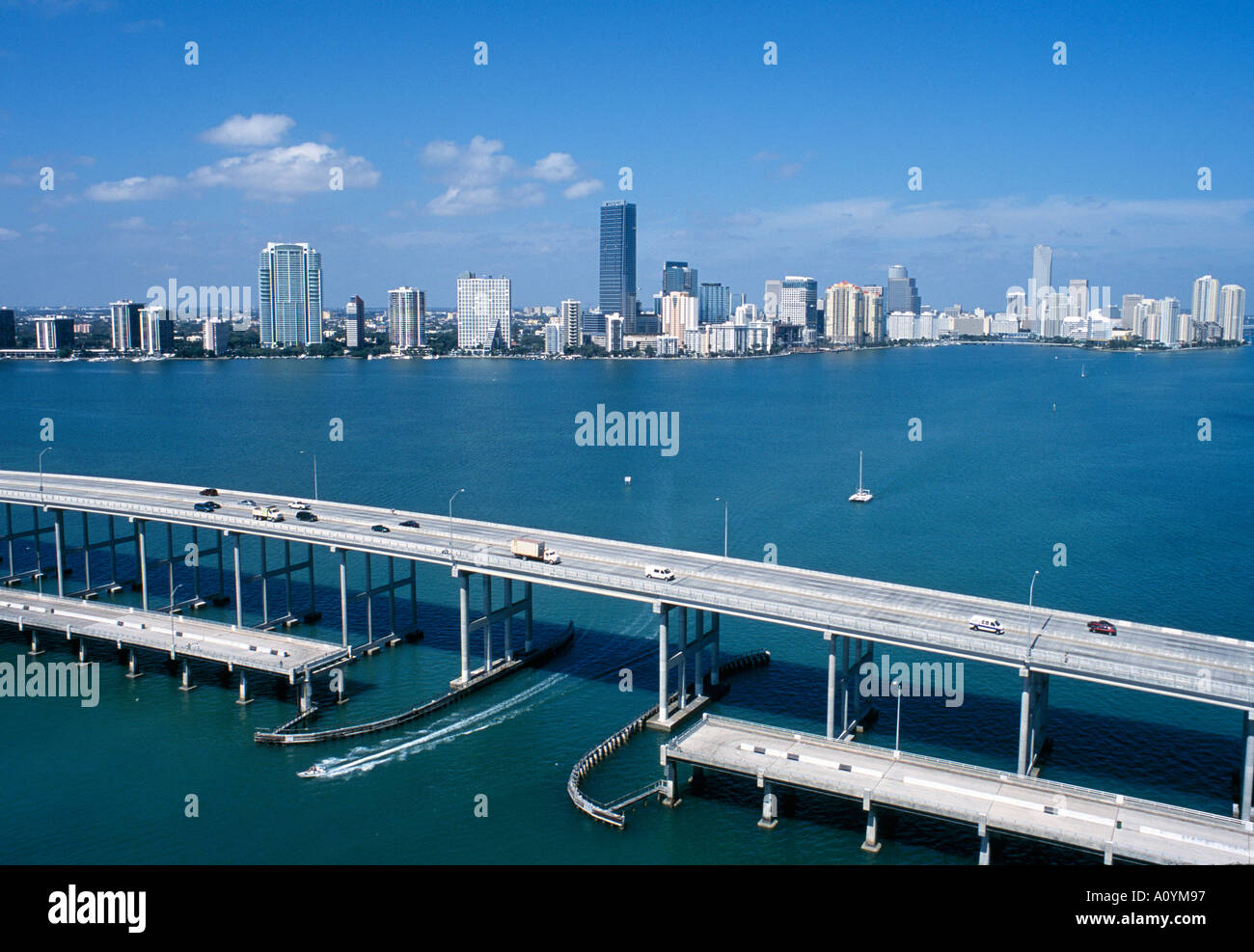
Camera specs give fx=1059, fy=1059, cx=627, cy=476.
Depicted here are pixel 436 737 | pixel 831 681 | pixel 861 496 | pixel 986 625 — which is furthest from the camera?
pixel 861 496

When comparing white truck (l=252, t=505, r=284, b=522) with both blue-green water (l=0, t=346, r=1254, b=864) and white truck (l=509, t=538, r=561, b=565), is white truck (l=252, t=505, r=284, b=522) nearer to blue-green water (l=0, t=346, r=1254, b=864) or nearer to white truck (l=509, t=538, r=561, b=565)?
blue-green water (l=0, t=346, r=1254, b=864)

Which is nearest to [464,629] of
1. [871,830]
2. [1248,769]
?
[871,830]

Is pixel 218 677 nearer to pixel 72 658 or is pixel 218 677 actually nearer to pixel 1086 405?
pixel 72 658

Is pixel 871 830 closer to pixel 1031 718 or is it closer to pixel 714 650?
pixel 1031 718

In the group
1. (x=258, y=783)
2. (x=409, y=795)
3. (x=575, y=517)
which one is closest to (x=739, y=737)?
(x=409, y=795)

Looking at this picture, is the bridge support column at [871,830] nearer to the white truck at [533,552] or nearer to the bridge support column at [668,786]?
the bridge support column at [668,786]
